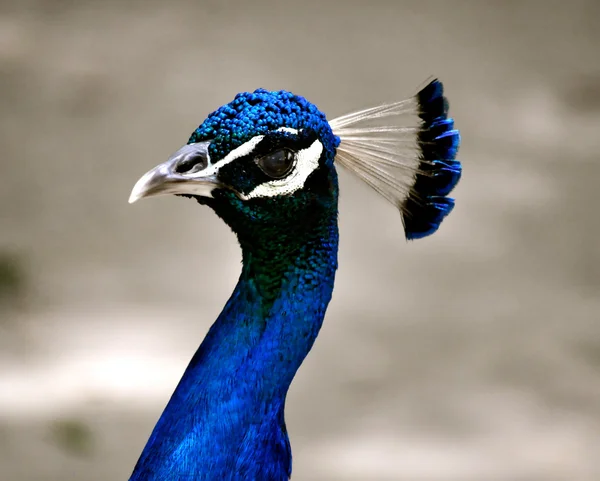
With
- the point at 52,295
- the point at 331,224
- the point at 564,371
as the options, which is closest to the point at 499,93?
the point at 564,371

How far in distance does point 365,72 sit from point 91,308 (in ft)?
4.08

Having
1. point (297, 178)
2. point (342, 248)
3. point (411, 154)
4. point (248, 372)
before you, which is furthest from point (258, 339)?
point (342, 248)

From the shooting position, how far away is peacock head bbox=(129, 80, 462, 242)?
1209mm

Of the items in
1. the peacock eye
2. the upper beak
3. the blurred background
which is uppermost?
the blurred background

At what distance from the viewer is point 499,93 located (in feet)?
12.5

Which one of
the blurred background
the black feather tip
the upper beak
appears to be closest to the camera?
the upper beak

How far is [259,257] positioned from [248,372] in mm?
136

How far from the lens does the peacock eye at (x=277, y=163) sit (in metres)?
1.22

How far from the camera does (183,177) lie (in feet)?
3.92

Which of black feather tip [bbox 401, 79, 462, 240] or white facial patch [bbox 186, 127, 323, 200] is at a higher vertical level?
black feather tip [bbox 401, 79, 462, 240]

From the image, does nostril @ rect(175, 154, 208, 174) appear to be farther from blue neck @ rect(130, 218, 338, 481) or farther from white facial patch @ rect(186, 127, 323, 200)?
blue neck @ rect(130, 218, 338, 481)

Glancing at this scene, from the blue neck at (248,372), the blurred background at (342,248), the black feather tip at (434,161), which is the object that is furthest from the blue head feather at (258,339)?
the blurred background at (342,248)

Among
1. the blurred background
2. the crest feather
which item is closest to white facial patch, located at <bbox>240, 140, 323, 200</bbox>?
the crest feather

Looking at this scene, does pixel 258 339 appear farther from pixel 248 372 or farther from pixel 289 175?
pixel 289 175
